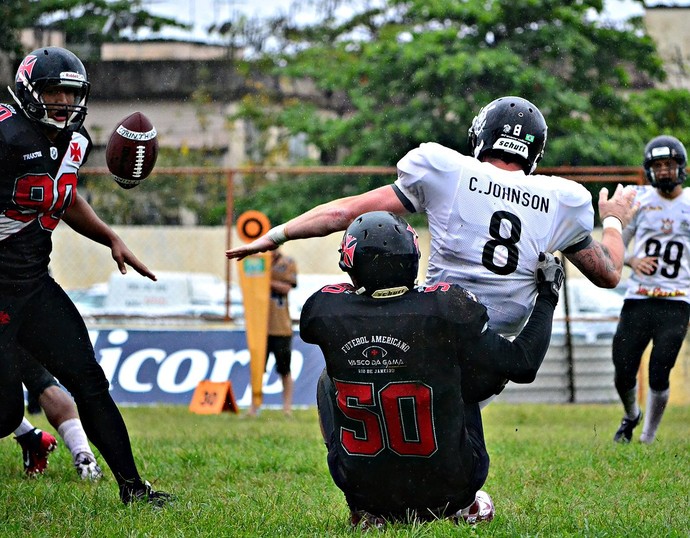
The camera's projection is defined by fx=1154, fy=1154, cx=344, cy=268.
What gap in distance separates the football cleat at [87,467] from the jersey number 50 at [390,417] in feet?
8.17

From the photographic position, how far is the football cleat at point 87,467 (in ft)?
20.6

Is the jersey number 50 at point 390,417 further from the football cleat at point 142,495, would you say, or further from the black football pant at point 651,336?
the black football pant at point 651,336

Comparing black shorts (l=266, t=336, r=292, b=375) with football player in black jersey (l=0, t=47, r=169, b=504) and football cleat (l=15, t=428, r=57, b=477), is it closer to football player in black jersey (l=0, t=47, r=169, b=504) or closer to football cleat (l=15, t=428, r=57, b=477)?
football cleat (l=15, t=428, r=57, b=477)

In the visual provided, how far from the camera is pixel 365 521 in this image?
4.44 metres

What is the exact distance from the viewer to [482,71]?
2284 centimetres

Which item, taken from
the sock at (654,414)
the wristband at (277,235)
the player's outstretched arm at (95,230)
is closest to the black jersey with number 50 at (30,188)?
the player's outstretched arm at (95,230)

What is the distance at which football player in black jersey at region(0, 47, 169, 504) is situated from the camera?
204 inches

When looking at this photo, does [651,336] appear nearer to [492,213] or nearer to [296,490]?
[296,490]

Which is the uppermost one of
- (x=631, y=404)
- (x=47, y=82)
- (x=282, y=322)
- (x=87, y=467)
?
(x=47, y=82)

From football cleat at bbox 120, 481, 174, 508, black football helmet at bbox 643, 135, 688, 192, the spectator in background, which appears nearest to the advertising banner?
the spectator in background

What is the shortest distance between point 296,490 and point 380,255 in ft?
7.09

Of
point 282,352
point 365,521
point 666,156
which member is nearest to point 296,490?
point 365,521

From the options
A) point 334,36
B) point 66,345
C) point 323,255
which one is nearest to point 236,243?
point 323,255

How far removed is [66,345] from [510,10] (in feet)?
67.2
